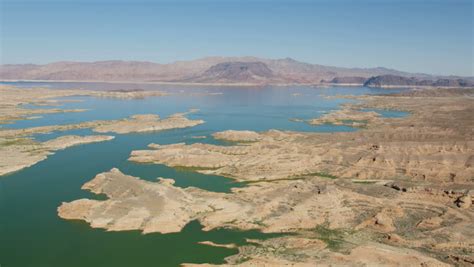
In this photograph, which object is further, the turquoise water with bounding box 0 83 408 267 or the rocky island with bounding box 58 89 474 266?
the rocky island with bounding box 58 89 474 266

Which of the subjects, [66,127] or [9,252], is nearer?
[9,252]

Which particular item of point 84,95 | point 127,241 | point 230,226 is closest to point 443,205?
point 230,226

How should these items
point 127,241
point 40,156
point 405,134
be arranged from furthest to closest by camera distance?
1. point 405,134
2. point 40,156
3. point 127,241

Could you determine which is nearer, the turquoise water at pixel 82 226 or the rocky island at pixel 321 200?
the turquoise water at pixel 82 226

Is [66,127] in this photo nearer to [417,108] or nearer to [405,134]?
[405,134]

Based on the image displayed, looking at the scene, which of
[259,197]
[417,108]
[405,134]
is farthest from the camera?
[417,108]

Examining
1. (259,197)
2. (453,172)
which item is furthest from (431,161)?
(259,197)

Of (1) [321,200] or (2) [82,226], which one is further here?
(1) [321,200]

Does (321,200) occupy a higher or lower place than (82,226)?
higher

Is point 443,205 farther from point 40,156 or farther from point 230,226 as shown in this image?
point 40,156
